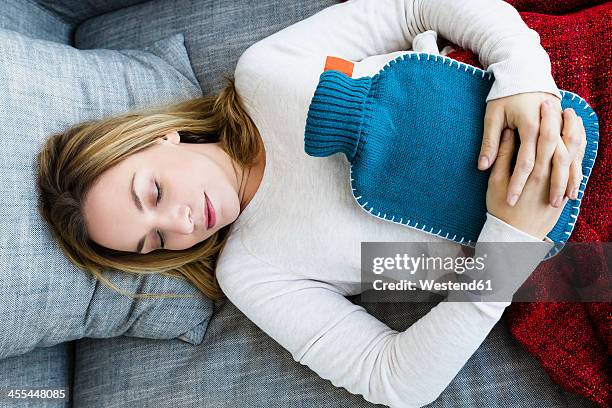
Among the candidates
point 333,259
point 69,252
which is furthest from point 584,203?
point 69,252

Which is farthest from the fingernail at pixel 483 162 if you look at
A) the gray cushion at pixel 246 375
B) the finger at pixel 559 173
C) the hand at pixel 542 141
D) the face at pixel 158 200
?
the face at pixel 158 200

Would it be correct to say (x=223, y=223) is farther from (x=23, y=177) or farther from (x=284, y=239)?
(x=23, y=177)

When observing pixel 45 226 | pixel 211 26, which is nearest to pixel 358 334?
pixel 45 226

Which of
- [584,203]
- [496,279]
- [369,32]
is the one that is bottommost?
[496,279]

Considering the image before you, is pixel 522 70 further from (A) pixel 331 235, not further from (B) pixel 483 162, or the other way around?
(A) pixel 331 235

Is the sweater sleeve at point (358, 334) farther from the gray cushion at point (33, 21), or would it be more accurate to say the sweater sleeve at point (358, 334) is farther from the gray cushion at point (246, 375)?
the gray cushion at point (33, 21)

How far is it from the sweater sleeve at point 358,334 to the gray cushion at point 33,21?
78cm

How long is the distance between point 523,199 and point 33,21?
1.23 m

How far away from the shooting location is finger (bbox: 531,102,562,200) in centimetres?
95

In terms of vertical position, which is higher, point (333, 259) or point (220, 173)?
point (220, 173)

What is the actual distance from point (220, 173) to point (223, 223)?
0.10m

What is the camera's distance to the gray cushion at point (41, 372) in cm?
124

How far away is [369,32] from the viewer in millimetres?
1203

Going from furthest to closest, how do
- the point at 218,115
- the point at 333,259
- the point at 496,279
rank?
the point at 218,115
the point at 333,259
the point at 496,279
